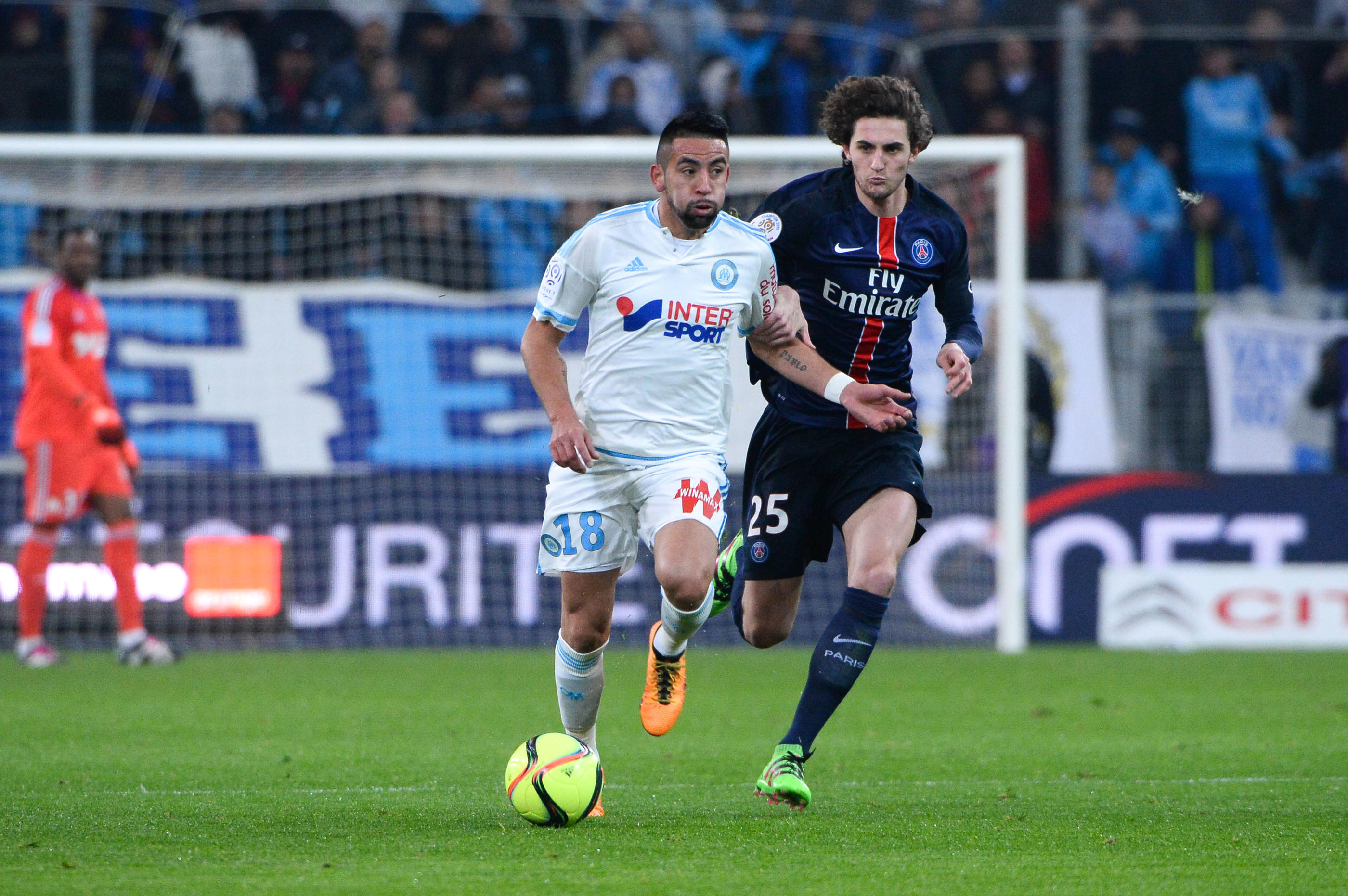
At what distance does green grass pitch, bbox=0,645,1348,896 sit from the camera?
168 inches

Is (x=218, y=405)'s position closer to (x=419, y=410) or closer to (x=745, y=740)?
(x=419, y=410)

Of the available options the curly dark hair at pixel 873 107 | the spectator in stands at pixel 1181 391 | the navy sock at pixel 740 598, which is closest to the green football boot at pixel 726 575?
the navy sock at pixel 740 598

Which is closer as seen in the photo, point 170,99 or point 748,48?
point 170,99

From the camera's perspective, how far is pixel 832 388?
5.58 meters

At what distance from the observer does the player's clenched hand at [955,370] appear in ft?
18.0

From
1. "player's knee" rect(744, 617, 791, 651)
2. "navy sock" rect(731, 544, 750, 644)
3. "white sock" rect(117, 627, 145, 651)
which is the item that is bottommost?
"white sock" rect(117, 627, 145, 651)

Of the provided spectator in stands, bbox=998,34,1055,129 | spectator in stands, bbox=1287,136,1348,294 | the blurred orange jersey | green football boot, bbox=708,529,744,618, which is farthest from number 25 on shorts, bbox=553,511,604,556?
spectator in stands, bbox=1287,136,1348,294

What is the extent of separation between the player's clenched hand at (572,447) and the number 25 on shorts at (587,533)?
200mm

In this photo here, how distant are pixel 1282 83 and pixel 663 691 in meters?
9.75

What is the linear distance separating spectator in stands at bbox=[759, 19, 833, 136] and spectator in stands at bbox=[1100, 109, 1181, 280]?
89.1 inches

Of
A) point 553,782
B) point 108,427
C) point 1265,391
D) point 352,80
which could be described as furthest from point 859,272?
point 352,80

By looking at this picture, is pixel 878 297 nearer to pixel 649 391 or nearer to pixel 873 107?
pixel 873 107

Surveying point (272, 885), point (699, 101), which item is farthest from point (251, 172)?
point (272, 885)

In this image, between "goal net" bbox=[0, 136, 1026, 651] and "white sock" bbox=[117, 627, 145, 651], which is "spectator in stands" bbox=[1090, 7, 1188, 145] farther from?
"white sock" bbox=[117, 627, 145, 651]
